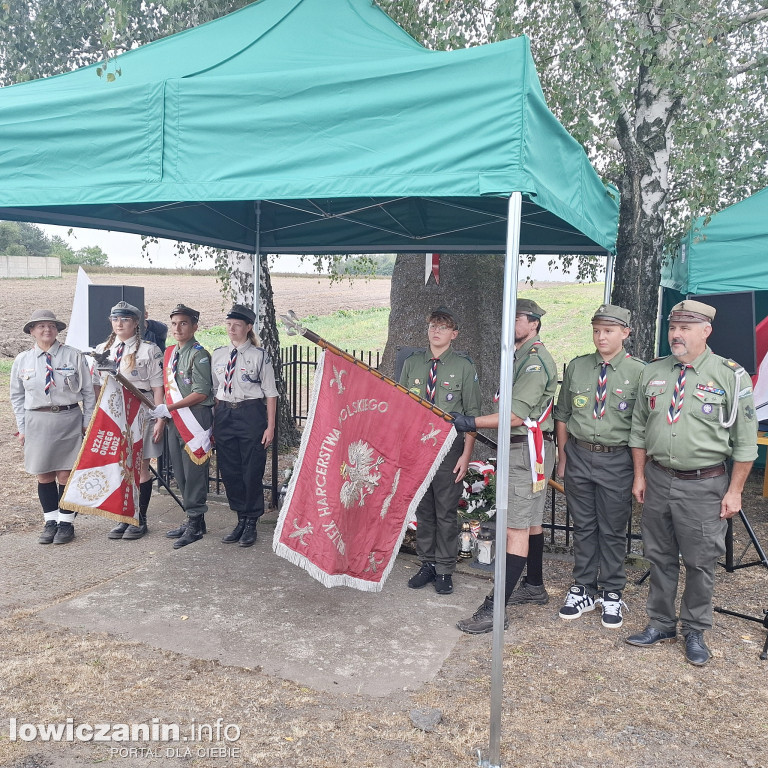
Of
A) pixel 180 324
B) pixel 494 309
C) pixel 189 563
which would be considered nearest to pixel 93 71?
pixel 180 324

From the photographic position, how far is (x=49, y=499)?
5.30m

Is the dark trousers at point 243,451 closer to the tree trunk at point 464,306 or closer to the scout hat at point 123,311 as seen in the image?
the scout hat at point 123,311

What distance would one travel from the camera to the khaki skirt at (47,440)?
5078 mm

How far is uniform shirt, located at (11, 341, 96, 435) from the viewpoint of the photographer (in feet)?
16.5

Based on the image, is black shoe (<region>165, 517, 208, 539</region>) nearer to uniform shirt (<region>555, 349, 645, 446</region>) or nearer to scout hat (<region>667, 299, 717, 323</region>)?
uniform shirt (<region>555, 349, 645, 446</region>)

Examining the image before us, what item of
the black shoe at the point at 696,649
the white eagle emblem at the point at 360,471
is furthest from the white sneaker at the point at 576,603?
the white eagle emblem at the point at 360,471

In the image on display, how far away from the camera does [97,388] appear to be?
5.27 metres

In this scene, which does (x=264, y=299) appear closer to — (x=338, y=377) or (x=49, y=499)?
(x=49, y=499)

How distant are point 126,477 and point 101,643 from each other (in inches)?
66.5

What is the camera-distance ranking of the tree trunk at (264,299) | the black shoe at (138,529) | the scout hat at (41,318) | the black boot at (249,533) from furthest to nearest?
1. the tree trunk at (264,299)
2. the black shoe at (138,529)
3. the black boot at (249,533)
4. the scout hat at (41,318)

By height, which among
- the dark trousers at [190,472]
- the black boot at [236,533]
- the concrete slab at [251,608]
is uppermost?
the dark trousers at [190,472]

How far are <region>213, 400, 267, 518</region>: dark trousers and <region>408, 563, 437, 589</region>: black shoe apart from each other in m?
1.43

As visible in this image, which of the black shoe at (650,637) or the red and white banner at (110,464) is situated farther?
the red and white banner at (110,464)

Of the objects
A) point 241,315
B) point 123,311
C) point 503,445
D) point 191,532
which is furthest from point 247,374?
point 503,445
